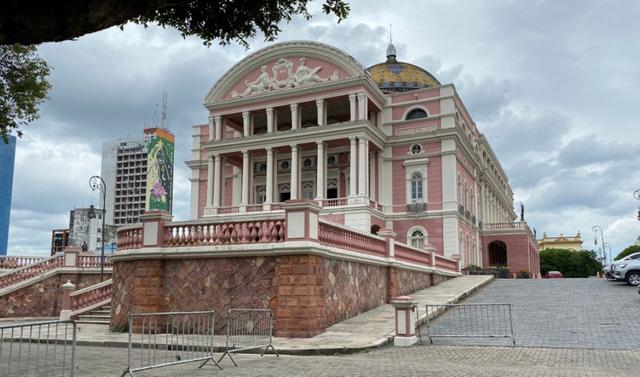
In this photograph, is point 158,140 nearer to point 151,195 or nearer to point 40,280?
point 151,195

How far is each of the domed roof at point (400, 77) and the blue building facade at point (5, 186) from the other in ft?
115

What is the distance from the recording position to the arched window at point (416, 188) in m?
35.0

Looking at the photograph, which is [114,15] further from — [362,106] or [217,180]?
[217,180]

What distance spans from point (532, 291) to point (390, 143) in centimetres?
1563

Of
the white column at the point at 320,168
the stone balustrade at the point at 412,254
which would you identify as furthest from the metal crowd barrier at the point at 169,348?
the white column at the point at 320,168

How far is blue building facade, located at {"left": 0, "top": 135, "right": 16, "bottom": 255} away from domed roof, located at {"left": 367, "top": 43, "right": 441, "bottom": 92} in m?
35.1

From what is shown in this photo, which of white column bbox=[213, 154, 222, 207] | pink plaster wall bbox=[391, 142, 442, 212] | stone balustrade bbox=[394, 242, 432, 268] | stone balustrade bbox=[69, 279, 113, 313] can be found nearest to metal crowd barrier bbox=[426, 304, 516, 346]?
stone balustrade bbox=[394, 242, 432, 268]

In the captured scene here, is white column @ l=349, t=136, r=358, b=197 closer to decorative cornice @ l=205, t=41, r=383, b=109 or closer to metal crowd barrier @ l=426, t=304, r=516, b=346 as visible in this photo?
decorative cornice @ l=205, t=41, r=383, b=109

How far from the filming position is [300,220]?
12617 millimetres

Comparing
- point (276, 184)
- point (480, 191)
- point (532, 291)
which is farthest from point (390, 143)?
point (532, 291)

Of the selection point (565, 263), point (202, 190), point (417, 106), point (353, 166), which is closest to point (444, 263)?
point (353, 166)

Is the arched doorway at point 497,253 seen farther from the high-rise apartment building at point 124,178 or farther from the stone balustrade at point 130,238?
Result: the high-rise apartment building at point 124,178

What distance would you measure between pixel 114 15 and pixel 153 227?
30.6 feet

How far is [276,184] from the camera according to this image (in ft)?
122
